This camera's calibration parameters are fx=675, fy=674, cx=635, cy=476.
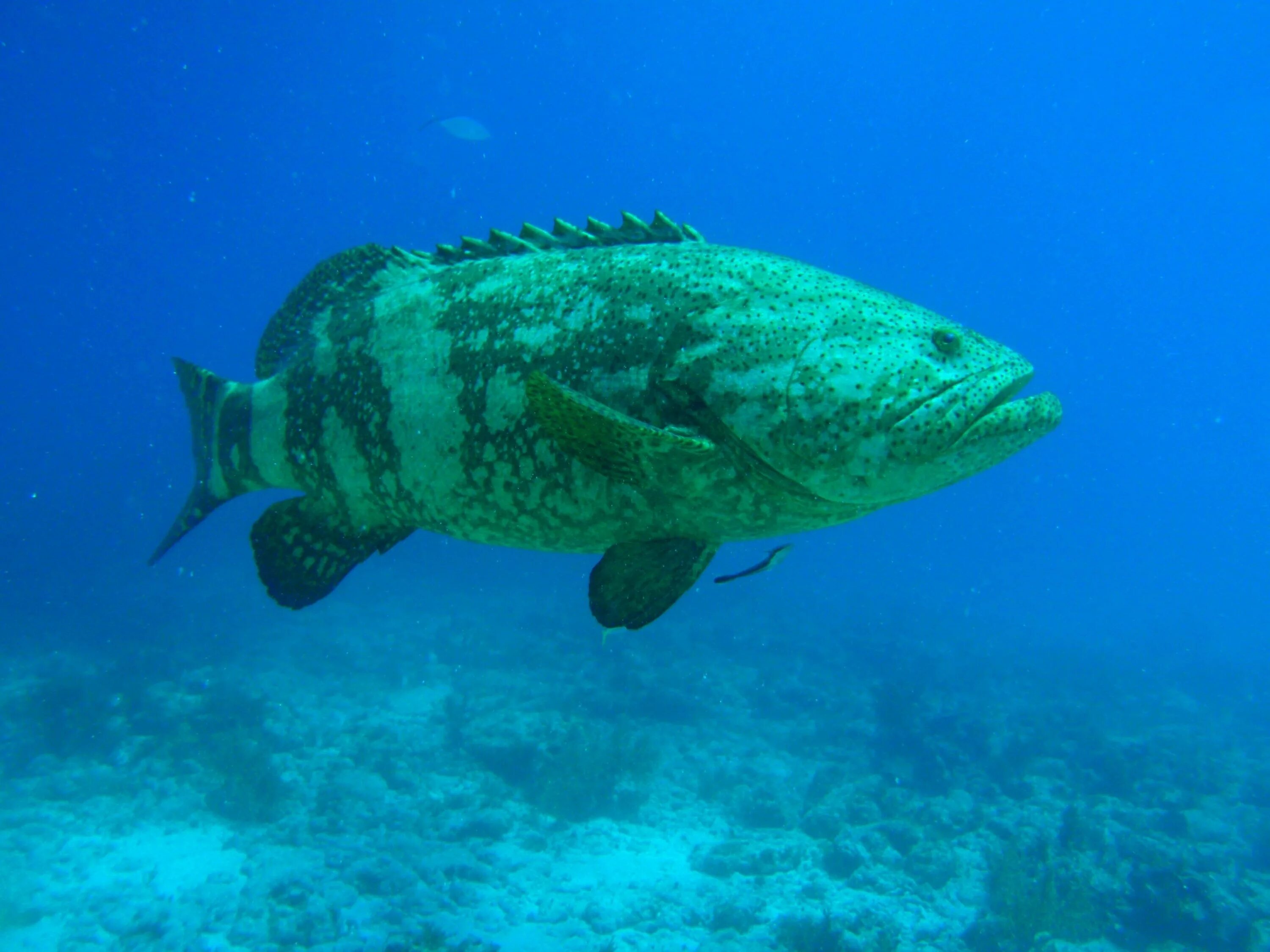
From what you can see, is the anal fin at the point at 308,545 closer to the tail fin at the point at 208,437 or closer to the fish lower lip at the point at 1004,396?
the tail fin at the point at 208,437

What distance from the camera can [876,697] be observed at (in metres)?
16.4

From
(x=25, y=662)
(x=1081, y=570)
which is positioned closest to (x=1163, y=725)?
(x=25, y=662)

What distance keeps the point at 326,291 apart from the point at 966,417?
3208 millimetres

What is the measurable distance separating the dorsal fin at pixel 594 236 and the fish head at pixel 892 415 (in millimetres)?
970

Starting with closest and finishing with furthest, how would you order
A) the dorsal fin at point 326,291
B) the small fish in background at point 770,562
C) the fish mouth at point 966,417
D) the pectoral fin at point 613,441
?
the pectoral fin at point 613,441
the fish mouth at point 966,417
the small fish in background at point 770,562
the dorsal fin at point 326,291

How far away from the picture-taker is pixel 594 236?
10.4ft

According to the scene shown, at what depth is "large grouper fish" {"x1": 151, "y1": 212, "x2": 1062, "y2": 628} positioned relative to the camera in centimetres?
230

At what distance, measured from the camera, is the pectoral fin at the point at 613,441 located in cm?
207

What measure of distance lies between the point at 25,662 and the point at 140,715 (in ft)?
19.9

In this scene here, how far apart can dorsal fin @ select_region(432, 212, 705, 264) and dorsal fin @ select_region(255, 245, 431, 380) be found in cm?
57

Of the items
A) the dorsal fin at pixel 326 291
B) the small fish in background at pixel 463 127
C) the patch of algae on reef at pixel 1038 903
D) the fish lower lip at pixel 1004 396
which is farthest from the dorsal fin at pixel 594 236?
the small fish in background at pixel 463 127

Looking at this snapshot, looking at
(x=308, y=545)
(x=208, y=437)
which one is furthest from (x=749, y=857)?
(x=208, y=437)

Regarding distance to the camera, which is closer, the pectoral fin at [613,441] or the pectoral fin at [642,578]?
the pectoral fin at [613,441]

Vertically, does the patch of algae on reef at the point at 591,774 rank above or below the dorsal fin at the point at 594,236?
below
